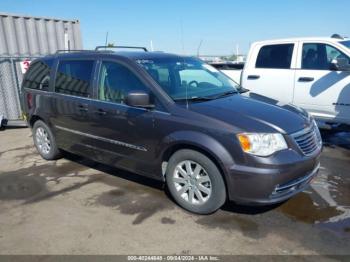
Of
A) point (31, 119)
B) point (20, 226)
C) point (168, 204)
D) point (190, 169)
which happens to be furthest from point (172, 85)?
point (31, 119)

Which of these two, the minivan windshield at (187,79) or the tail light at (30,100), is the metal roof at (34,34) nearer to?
the tail light at (30,100)

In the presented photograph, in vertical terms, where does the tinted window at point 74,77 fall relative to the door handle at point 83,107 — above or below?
above

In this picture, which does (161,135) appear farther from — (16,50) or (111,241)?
(16,50)

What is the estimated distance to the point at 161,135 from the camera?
13.1 feet

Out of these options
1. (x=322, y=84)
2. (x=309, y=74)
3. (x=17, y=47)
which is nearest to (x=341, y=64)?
(x=322, y=84)

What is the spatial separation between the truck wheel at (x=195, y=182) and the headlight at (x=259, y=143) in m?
0.42

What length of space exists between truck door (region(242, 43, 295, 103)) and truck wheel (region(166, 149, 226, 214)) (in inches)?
140

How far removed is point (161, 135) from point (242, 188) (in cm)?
108

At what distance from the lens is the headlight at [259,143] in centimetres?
343

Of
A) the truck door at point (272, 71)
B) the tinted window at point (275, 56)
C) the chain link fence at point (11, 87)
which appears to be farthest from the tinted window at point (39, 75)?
the tinted window at point (275, 56)

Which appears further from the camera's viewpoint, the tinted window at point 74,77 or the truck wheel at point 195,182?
the tinted window at point 74,77

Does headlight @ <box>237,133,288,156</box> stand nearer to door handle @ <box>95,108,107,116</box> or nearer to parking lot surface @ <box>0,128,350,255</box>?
parking lot surface @ <box>0,128,350,255</box>

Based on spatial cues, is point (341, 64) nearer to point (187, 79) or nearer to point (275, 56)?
point (275, 56)

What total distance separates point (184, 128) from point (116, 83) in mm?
1282
